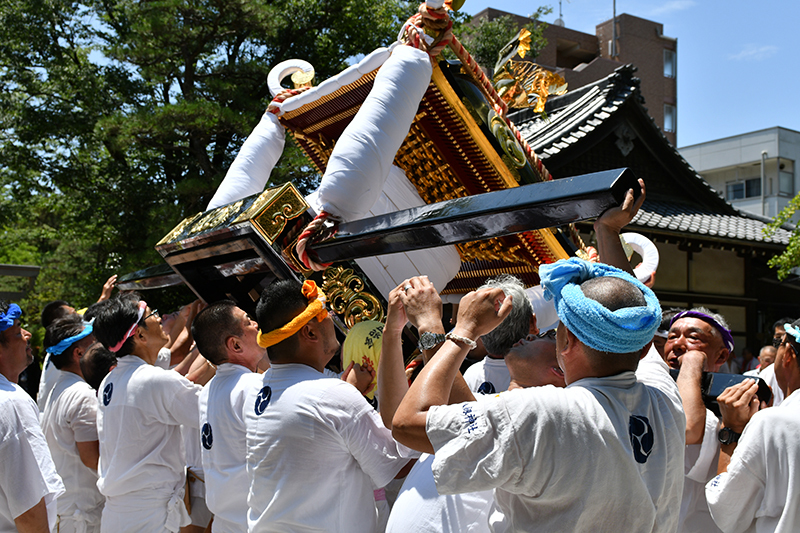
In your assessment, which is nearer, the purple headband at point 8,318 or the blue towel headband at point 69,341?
the purple headband at point 8,318

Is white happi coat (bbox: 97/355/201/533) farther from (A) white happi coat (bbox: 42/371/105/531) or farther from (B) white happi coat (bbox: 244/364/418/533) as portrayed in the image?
(B) white happi coat (bbox: 244/364/418/533)

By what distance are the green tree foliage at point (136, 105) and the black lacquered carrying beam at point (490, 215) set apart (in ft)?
19.9

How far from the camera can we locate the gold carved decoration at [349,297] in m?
2.91

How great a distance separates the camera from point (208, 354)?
2.80 meters

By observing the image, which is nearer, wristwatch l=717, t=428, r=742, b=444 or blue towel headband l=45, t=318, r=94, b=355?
wristwatch l=717, t=428, r=742, b=444

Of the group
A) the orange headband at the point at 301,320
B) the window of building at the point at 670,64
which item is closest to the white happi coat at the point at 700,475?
the orange headband at the point at 301,320

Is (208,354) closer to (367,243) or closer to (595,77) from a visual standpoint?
(367,243)

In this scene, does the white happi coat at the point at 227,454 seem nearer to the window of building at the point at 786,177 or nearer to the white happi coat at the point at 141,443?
the white happi coat at the point at 141,443

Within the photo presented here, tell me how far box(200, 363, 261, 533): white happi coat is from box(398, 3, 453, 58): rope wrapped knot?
62.7 inches

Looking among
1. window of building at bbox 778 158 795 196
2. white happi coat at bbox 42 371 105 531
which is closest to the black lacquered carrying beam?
white happi coat at bbox 42 371 105 531

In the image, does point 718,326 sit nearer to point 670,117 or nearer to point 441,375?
point 441,375

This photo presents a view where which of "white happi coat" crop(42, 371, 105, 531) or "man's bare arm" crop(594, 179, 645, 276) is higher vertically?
"man's bare arm" crop(594, 179, 645, 276)

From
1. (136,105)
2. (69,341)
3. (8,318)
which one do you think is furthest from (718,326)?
(136,105)

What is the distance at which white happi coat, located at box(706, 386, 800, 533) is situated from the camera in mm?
2047
